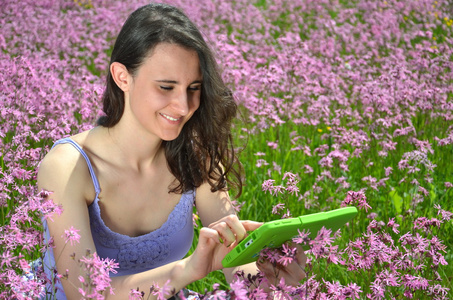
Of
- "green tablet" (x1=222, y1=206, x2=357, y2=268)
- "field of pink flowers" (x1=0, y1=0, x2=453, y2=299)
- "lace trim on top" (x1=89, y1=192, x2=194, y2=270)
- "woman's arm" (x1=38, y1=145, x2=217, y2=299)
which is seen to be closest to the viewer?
"green tablet" (x1=222, y1=206, x2=357, y2=268)

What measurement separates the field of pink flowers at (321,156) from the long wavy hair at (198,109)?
13.1 inches

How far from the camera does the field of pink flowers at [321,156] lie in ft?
8.14

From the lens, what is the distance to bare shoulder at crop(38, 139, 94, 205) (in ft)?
8.51

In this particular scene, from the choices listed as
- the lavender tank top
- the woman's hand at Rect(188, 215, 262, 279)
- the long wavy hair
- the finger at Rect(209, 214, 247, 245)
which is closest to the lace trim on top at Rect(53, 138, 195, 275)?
the lavender tank top

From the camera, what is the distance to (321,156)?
5.11m

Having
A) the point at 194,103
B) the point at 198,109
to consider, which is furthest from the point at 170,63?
the point at 198,109

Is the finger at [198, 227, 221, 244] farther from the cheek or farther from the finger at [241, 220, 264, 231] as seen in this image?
the cheek

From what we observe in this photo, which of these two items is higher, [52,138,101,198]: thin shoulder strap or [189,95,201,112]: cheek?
[189,95,201,112]: cheek

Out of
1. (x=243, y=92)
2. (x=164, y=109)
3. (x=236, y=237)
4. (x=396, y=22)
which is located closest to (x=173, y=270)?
(x=236, y=237)

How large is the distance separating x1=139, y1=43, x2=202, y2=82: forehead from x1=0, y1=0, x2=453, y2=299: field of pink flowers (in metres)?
0.70

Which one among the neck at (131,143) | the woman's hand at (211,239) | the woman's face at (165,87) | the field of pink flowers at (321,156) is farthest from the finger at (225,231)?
the neck at (131,143)

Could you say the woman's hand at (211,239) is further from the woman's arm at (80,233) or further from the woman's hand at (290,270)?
the woman's hand at (290,270)

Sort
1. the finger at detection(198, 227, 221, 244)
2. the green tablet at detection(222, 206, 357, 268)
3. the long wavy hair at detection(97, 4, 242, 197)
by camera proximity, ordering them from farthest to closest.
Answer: the long wavy hair at detection(97, 4, 242, 197) → the finger at detection(198, 227, 221, 244) → the green tablet at detection(222, 206, 357, 268)

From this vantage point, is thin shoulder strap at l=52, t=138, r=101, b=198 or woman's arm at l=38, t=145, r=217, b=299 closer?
woman's arm at l=38, t=145, r=217, b=299
